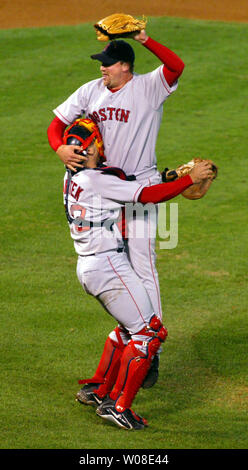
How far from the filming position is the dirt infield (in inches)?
747

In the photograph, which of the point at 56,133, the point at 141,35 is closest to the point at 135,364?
the point at 56,133

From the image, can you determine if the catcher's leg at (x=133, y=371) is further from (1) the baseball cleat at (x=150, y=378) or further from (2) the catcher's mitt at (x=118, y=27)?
(2) the catcher's mitt at (x=118, y=27)

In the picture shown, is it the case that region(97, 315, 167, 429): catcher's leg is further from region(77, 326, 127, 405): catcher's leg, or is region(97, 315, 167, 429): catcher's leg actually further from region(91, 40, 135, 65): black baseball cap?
region(91, 40, 135, 65): black baseball cap

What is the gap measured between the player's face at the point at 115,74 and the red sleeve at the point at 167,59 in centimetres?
28

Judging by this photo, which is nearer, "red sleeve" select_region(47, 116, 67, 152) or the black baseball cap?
the black baseball cap

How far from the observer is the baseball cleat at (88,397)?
558 centimetres

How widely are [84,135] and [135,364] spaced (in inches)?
59.7

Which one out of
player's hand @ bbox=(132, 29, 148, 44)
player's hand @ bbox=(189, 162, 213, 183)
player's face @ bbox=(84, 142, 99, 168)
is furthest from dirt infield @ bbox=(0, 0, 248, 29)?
player's hand @ bbox=(189, 162, 213, 183)

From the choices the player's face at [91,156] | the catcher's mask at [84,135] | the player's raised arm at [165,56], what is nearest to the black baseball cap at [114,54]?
the player's raised arm at [165,56]

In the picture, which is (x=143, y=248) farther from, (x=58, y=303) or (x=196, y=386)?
(x=58, y=303)

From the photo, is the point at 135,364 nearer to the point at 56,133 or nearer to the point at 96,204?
the point at 96,204

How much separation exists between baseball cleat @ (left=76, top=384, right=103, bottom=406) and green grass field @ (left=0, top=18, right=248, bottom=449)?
0.06 m

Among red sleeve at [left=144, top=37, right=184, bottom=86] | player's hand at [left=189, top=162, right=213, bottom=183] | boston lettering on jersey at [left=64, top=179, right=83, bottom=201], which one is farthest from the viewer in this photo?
red sleeve at [left=144, top=37, right=184, bottom=86]

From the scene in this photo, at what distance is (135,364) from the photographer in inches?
207
